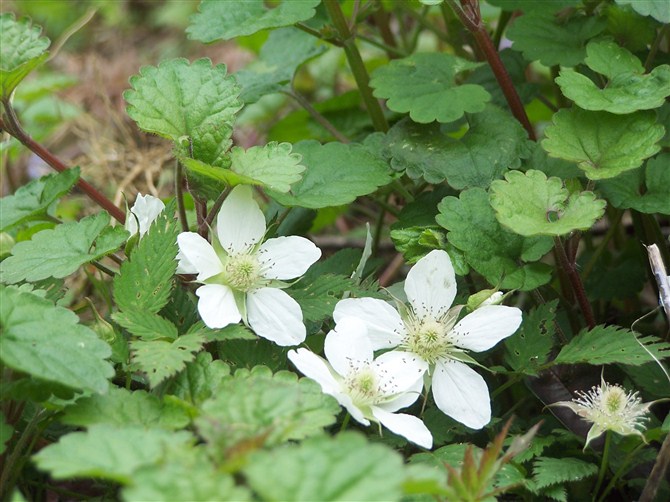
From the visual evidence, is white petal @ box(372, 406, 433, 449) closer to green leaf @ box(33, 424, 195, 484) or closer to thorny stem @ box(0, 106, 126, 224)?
green leaf @ box(33, 424, 195, 484)

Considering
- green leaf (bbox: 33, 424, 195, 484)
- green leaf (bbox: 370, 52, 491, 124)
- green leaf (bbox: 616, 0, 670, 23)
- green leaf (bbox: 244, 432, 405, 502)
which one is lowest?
green leaf (bbox: 33, 424, 195, 484)

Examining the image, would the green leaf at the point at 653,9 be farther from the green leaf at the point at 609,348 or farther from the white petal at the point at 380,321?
the white petal at the point at 380,321

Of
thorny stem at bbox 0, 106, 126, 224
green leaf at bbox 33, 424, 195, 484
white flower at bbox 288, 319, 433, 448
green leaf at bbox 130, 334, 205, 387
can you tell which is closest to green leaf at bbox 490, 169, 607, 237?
white flower at bbox 288, 319, 433, 448

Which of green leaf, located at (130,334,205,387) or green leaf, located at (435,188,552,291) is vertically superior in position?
green leaf, located at (435,188,552,291)

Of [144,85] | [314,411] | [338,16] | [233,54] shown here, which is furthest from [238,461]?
[233,54]

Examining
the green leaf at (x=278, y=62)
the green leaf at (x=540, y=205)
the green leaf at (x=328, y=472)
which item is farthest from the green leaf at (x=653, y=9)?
the green leaf at (x=328, y=472)

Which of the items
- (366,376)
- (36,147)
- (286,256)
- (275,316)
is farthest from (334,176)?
(36,147)

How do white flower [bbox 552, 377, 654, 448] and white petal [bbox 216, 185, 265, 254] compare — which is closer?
white flower [bbox 552, 377, 654, 448]
